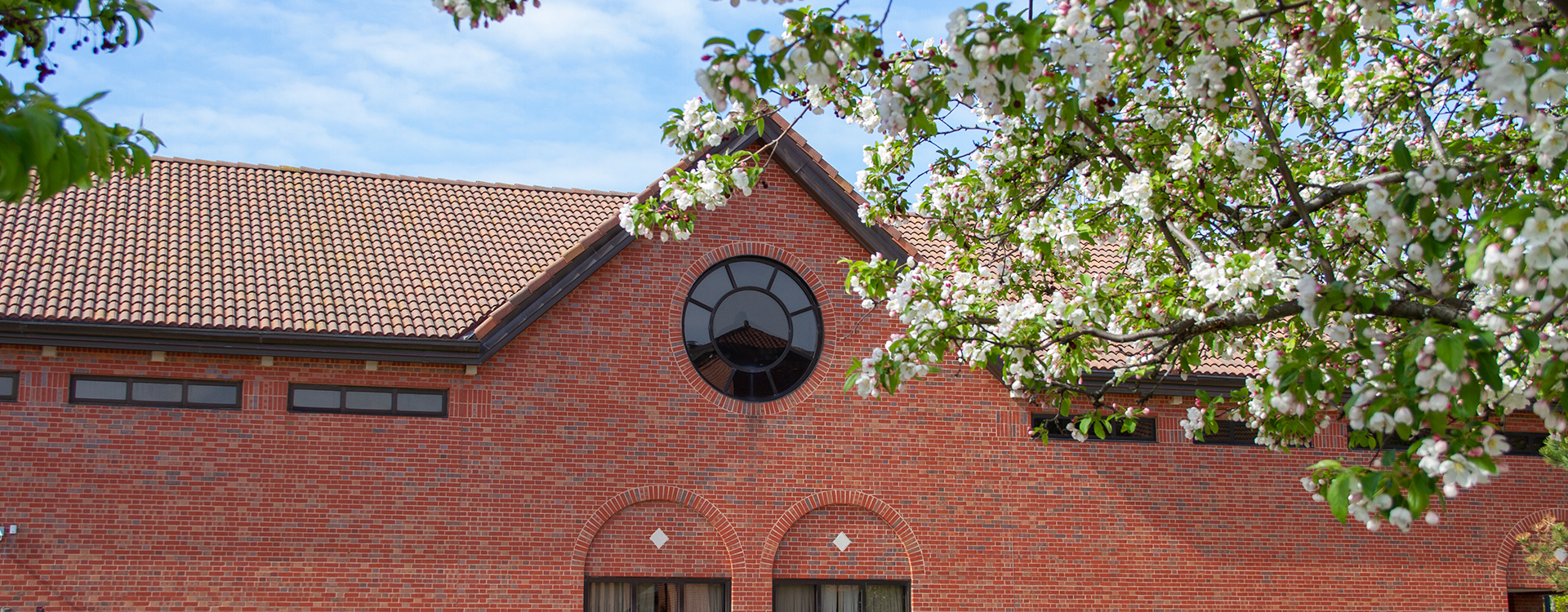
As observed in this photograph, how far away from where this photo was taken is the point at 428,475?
13453 mm

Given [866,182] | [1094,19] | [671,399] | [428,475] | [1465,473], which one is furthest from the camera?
[671,399]

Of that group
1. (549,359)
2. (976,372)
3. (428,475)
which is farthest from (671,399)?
(976,372)

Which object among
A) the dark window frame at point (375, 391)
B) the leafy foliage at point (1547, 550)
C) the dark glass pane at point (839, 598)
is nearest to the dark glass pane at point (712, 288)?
the dark window frame at point (375, 391)

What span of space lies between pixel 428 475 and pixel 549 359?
190 centimetres

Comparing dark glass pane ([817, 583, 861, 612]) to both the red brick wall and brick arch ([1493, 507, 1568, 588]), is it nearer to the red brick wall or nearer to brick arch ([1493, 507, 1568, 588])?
the red brick wall

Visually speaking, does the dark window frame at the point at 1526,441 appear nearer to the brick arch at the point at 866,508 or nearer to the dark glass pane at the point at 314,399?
the brick arch at the point at 866,508

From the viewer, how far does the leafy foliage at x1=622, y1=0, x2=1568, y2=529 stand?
521 cm

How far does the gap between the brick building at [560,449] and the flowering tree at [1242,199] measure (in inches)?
198

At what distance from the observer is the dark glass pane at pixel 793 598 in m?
14.3

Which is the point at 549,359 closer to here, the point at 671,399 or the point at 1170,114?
the point at 671,399

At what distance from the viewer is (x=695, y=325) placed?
580 inches

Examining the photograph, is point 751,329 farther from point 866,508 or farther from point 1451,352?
point 1451,352

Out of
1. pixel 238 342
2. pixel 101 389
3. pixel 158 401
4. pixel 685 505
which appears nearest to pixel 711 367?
pixel 685 505

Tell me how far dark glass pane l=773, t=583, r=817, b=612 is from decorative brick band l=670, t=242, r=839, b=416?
6.91 ft
